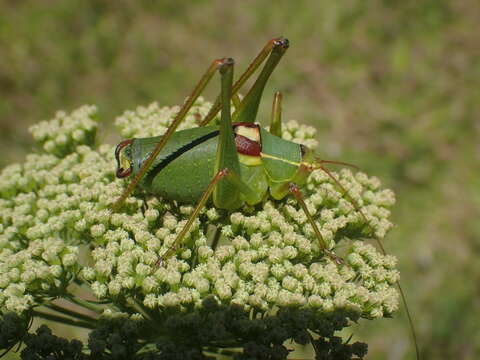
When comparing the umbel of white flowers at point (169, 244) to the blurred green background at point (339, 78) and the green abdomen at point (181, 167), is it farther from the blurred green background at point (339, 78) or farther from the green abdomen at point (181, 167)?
the blurred green background at point (339, 78)

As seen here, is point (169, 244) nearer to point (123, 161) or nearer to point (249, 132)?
point (123, 161)

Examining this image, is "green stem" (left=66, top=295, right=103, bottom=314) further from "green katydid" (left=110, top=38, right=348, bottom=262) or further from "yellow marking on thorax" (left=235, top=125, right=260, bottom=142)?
"yellow marking on thorax" (left=235, top=125, right=260, bottom=142)

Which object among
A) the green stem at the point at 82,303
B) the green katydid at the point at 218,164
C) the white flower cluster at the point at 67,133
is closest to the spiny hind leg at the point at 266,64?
the green katydid at the point at 218,164

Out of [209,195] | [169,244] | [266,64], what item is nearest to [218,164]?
[209,195]

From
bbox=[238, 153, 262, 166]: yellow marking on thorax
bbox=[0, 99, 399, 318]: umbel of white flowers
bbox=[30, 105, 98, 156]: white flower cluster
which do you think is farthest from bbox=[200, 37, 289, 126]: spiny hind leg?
bbox=[30, 105, 98, 156]: white flower cluster

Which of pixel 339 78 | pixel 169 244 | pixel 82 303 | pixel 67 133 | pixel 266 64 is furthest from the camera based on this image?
pixel 339 78
